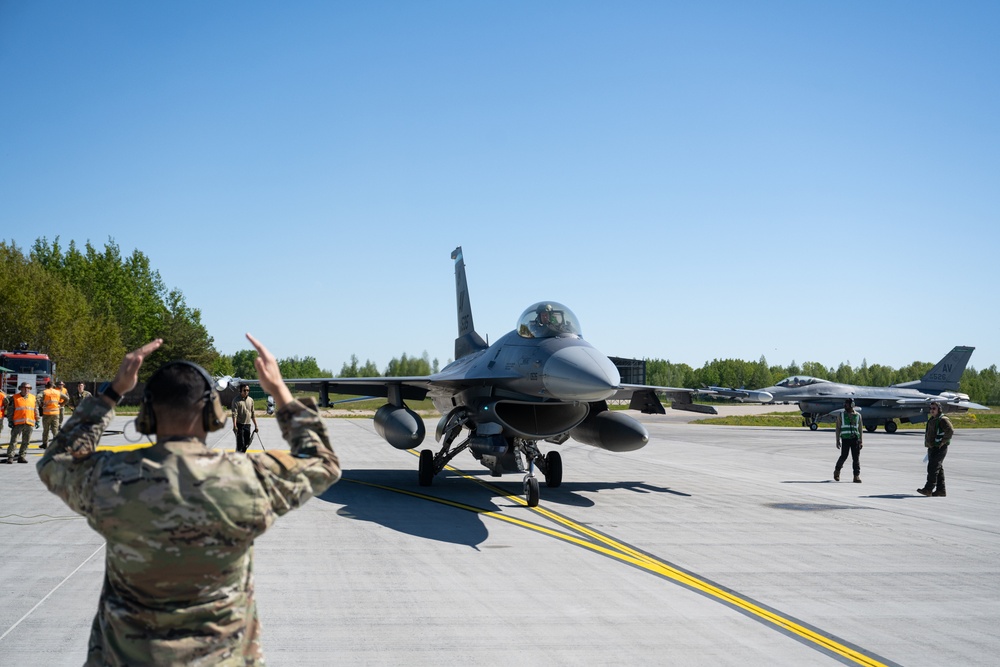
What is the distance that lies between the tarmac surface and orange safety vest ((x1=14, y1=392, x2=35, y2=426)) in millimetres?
1934

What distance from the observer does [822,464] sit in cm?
2223

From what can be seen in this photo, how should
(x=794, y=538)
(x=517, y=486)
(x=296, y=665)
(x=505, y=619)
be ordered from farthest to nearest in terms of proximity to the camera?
(x=517, y=486) → (x=794, y=538) → (x=505, y=619) → (x=296, y=665)

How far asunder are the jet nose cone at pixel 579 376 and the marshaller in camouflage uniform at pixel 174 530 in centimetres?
918

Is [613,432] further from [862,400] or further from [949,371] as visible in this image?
[949,371]

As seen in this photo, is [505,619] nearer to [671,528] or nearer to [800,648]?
[800,648]

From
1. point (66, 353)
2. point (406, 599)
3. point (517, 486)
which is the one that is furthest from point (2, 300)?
point (406, 599)

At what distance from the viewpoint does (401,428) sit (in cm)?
1443

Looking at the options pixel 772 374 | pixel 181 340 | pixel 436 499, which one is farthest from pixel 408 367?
pixel 772 374

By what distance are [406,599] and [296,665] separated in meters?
1.86

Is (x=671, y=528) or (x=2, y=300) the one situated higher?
(x=2, y=300)

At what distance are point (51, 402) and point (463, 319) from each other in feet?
34.0

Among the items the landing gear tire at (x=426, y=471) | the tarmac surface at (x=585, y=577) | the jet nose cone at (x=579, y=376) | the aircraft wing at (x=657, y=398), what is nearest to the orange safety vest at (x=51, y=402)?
the tarmac surface at (x=585, y=577)

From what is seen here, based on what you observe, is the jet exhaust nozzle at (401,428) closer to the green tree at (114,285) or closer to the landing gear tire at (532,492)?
the landing gear tire at (532,492)

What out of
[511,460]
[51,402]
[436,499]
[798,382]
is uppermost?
[798,382]
